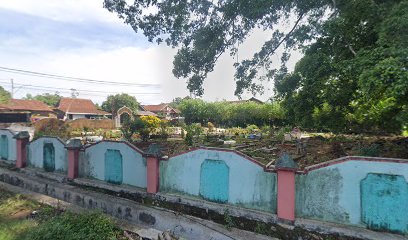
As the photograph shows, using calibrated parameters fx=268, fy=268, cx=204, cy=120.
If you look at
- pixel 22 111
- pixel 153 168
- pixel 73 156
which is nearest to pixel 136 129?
pixel 73 156

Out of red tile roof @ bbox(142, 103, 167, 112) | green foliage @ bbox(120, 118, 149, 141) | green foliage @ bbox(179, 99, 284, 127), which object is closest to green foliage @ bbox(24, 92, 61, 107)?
red tile roof @ bbox(142, 103, 167, 112)

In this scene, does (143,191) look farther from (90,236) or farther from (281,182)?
(281,182)

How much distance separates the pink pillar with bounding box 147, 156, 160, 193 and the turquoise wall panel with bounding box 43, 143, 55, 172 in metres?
4.36

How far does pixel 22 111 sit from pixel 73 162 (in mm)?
31956

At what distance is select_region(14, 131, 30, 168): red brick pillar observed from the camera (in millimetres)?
10234

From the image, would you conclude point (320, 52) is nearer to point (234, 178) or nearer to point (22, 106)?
point (234, 178)

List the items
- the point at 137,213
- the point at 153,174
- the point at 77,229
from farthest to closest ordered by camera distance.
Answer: the point at 153,174, the point at 137,213, the point at 77,229

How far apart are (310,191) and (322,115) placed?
306 centimetres

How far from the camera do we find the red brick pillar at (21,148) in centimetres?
1023

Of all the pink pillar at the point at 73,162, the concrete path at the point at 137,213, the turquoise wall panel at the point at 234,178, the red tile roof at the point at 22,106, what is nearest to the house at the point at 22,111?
the red tile roof at the point at 22,106

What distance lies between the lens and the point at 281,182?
5273 millimetres

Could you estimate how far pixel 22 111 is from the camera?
34.0 metres

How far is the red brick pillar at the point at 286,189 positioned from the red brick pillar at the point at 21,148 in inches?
382

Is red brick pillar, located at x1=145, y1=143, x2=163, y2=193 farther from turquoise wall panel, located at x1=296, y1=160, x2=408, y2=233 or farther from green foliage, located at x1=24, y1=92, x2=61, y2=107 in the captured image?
green foliage, located at x1=24, y1=92, x2=61, y2=107
